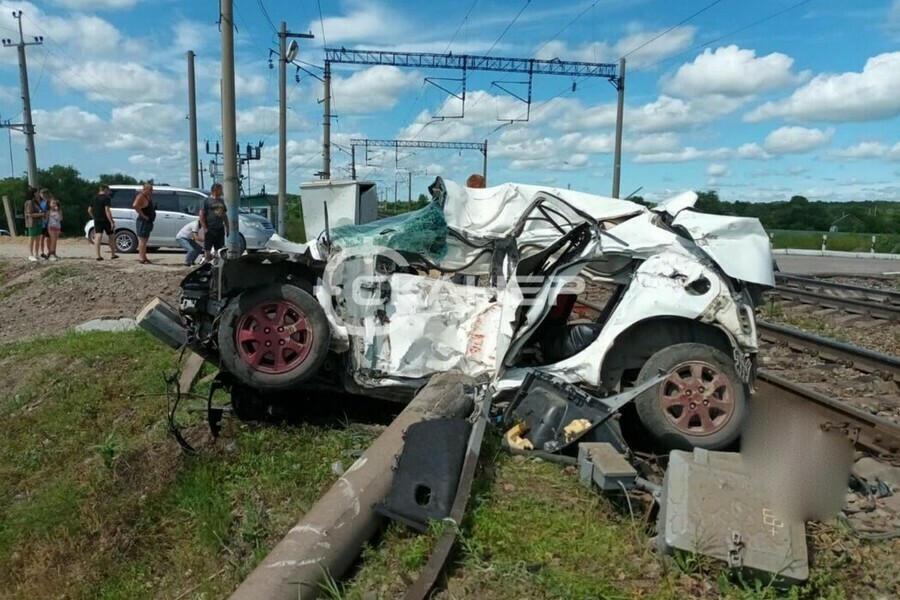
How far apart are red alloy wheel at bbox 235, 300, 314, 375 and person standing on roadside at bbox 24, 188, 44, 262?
12241 mm

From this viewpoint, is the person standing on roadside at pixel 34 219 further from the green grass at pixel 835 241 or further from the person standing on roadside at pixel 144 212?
the green grass at pixel 835 241

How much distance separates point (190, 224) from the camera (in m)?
13.7

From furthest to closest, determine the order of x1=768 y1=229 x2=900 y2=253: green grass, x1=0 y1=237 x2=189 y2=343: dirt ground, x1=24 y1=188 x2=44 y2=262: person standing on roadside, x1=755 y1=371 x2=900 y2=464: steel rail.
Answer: x1=768 y1=229 x2=900 y2=253: green grass < x1=24 y1=188 x2=44 y2=262: person standing on roadside < x1=0 y1=237 x2=189 y2=343: dirt ground < x1=755 y1=371 x2=900 y2=464: steel rail

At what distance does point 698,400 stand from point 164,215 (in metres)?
16.4

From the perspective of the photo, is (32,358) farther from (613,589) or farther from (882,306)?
(882,306)

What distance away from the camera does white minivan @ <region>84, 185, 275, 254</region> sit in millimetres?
18234

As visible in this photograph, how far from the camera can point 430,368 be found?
507 centimetres

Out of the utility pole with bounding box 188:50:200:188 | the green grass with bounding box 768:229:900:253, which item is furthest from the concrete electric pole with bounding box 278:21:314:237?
the green grass with bounding box 768:229:900:253

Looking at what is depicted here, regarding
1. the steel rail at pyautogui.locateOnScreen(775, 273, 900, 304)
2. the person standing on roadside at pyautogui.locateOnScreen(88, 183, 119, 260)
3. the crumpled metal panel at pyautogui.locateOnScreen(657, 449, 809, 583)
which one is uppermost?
the person standing on roadside at pyautogui.locateOnScreen(88, 183, 119, 260)

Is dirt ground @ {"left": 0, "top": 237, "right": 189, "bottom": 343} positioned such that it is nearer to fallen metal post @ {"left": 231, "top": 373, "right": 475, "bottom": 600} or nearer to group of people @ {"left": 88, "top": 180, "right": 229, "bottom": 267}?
group of people @ {"left": 88, "top": 180, "right": 229, "bottom": 267}

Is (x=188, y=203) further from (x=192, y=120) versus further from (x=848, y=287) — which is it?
(x=848, y=287)

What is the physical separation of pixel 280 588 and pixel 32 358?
7103 mm

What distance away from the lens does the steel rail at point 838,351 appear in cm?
757

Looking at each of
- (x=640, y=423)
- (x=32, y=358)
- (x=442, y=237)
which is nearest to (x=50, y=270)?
(x=32, y=358)
